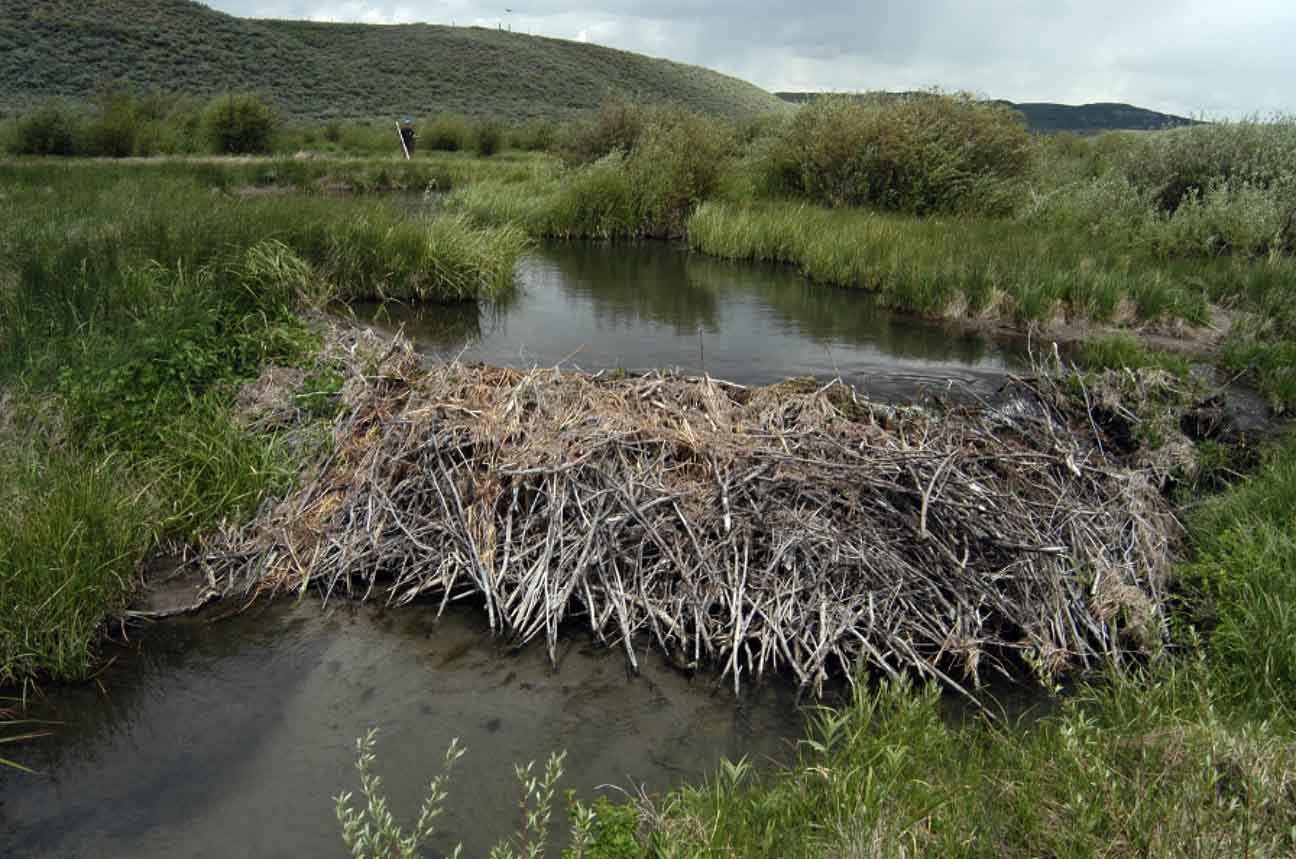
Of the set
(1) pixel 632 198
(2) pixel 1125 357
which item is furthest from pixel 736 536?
(1) pixel 632 198

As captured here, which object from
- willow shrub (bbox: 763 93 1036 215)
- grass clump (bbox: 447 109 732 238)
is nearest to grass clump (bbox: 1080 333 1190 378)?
willow shrub (bbox: 763 93 1036 215)

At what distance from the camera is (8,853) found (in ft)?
10.8

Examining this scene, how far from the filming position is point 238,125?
100ft

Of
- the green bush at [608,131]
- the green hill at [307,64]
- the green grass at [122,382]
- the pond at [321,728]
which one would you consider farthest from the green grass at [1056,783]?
the green hill at [307,64]

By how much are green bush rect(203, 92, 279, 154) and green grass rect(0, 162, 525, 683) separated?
21.9 meters

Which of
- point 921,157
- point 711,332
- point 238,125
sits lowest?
point 711,332

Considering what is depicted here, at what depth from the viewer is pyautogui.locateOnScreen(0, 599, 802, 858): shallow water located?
348cm

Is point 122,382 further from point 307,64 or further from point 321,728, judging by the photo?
point 307,64

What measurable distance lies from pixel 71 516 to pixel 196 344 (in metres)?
2.51

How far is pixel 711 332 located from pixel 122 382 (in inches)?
260

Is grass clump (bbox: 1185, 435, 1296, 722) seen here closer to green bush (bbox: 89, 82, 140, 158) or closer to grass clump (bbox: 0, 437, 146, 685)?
grass clump (bbox: 0, 437, 146, 685)

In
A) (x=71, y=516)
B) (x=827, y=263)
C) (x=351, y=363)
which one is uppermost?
(x=827, y=263)

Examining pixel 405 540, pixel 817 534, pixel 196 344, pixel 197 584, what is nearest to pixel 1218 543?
pixel 817 534

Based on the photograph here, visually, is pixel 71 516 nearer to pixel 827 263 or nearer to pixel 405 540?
pixel 405 540
